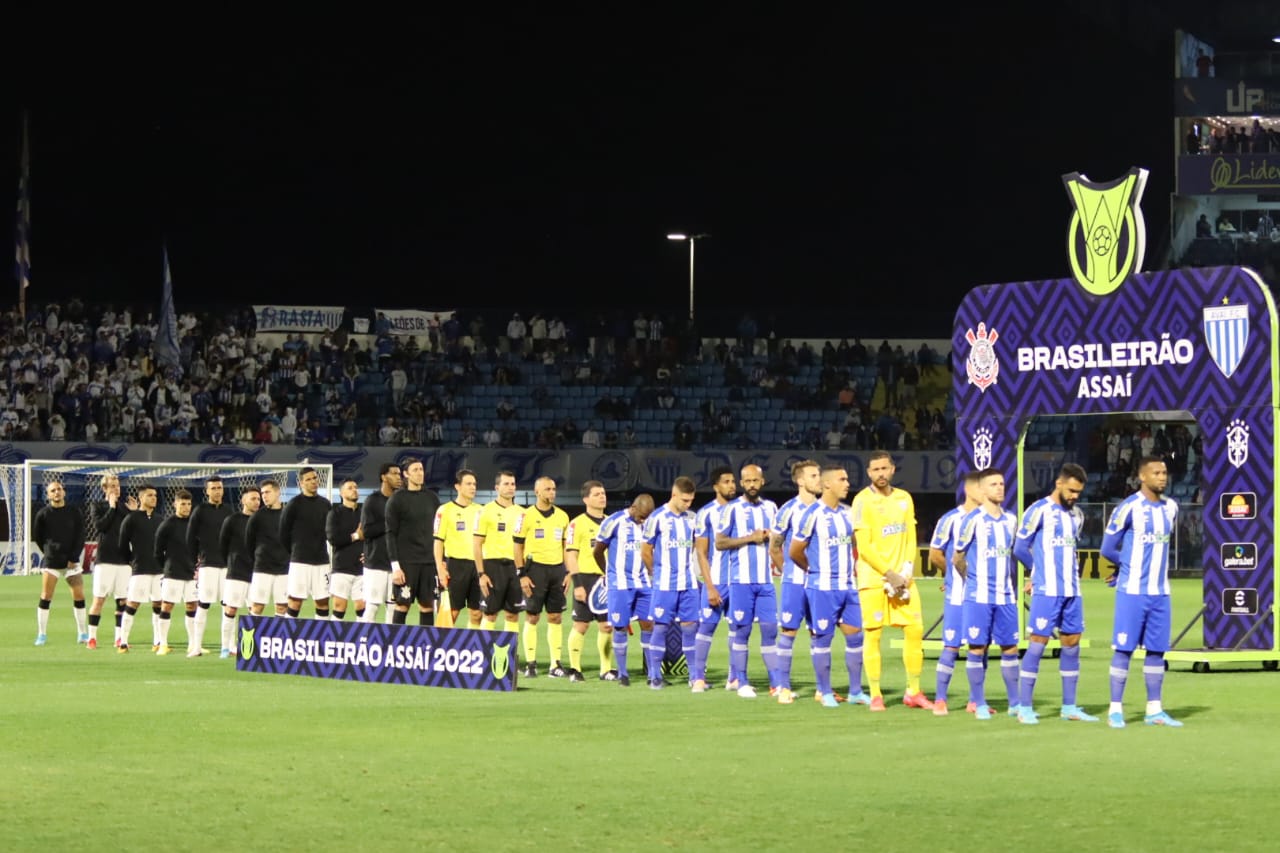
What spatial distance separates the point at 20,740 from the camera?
45.6ft

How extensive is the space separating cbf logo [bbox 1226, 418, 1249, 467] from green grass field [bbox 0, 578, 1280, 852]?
3.39 meters

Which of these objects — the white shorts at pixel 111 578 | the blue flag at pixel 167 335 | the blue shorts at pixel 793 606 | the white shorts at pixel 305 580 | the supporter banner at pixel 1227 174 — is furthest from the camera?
the supporter banner at pixel 1227 174

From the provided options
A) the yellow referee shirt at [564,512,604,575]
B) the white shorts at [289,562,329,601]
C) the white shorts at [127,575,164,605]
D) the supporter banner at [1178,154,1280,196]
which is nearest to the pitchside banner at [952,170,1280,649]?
the yellow referee shirt at [564,512,604,575]

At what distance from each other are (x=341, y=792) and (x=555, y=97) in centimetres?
4964

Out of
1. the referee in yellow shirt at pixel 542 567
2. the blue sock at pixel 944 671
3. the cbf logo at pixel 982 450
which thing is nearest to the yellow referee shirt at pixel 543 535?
the referee in yellow shirt at pixel 542 567

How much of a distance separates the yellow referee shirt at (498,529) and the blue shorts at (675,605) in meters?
2.12

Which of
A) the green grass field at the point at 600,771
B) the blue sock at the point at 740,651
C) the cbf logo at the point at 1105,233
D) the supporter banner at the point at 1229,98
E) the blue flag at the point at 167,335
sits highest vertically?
the supporter banner at the point at 1229,98

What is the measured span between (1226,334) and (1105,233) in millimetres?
1901

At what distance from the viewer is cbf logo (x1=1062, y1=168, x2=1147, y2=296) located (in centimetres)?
2144

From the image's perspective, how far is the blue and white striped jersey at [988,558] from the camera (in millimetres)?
15445

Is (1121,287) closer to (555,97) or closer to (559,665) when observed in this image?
(559,665)

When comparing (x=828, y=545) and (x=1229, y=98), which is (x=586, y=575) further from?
(x=1229, y=98)

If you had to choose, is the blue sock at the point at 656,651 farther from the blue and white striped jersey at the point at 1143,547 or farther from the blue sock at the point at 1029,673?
the blue and white striped jersey at the point at 1143,547

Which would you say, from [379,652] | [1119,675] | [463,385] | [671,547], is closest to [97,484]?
[463,385]
